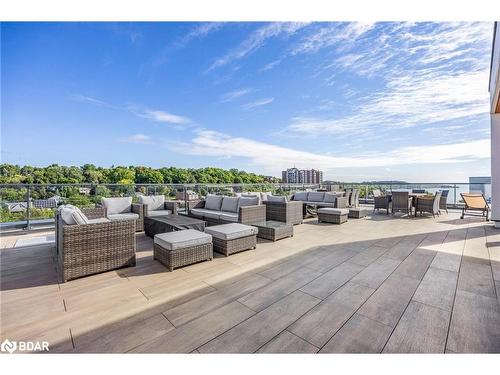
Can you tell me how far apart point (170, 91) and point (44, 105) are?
701cm

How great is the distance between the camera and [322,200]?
7664mm

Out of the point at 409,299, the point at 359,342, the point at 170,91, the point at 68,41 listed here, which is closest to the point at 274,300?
the point at 359,342

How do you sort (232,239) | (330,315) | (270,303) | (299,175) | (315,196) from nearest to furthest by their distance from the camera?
(330,315), (270,303), (232,239), (315,196), (299,175)

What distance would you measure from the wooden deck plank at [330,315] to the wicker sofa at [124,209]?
445cm

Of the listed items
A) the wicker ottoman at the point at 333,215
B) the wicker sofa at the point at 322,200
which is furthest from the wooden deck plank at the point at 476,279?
the wicker sofa at the point at 322,200

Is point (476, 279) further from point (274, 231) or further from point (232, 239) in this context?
point (232, 239)

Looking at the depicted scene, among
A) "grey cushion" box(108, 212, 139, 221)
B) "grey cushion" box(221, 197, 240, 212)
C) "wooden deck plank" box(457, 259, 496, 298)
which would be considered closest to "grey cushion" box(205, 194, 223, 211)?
"grey cushion" box(221, 197, 240, 212)

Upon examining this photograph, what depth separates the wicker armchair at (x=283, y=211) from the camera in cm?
544

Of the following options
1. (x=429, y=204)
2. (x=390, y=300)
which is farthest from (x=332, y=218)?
(x=390, y=300)

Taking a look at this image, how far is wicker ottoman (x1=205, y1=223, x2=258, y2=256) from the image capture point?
3.56 m

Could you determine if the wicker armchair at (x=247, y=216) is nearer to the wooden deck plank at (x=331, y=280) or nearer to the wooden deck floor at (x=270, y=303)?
the wooden deck floor at (x=270, y=303)

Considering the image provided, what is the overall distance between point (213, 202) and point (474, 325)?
5198 mm

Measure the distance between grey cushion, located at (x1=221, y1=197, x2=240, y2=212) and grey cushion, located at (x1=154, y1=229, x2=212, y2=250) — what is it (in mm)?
2238
